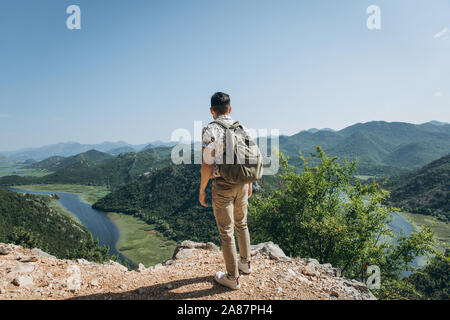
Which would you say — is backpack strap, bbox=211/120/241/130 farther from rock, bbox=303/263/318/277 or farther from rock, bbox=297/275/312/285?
rock, bbox=303/263/318/277

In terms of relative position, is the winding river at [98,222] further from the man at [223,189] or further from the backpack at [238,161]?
the backpack at [238,161]

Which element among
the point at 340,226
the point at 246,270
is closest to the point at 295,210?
the point at 340,226

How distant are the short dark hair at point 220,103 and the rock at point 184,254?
14.7 ft

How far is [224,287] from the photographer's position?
13.0ft

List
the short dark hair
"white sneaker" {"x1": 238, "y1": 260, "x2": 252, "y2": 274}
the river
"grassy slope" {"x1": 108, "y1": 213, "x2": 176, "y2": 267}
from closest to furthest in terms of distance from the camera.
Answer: the short dark hair, "white sneaker" {"x1": 238, "y1": 260, "x2": 252, "y2": 274}, "grassy slope" {"x1": 108, "y1": 213, "x2": 176, "y2": 267}, the river

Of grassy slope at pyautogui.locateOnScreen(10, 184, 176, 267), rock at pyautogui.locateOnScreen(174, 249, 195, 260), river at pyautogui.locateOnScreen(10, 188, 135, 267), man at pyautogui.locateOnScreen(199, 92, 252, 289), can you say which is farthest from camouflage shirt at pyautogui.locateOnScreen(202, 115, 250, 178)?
river at pyautogui.locateOnScreen(10, 188, 135, 267)

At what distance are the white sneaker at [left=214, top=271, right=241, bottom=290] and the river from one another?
87460 mm

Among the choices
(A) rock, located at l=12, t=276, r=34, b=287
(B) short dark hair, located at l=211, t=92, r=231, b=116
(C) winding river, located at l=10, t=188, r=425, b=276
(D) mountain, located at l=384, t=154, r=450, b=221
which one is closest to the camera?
(B) short dark hair, located at l=211, t=92, r=231, b=116

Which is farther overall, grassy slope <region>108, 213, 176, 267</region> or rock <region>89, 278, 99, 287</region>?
grassy slope <region>108, 213, 176, 267</region>

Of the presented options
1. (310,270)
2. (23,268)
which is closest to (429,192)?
(310,270)

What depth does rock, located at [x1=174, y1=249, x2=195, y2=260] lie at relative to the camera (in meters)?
6.29

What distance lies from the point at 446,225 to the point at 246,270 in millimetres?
124804

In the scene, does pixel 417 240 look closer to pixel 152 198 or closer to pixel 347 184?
pixel 347 184

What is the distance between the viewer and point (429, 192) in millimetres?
108562
